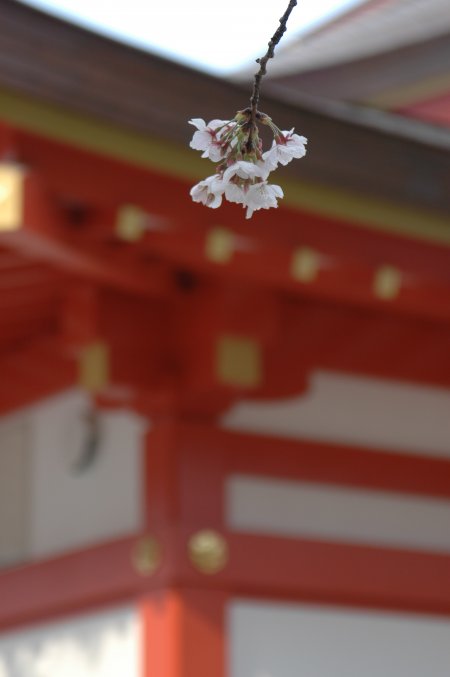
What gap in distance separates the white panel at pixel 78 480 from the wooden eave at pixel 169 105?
3.46ft

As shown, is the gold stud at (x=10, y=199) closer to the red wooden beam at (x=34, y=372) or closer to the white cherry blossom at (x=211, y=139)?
the red wooden beam at (x=34, y=372)

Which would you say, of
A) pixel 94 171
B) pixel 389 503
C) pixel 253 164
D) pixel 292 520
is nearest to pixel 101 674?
pixel 292 520

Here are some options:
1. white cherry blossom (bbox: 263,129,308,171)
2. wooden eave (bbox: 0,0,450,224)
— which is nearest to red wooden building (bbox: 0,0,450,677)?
wooden eave (bbox: 0,0,450,224)

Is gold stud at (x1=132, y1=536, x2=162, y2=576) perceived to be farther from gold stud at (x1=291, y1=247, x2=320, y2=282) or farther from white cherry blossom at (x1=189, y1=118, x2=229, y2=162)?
white cherry blossom at (x1=189, y1=118, x2=229, y2=162)

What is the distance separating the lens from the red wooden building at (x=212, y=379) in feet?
11.1

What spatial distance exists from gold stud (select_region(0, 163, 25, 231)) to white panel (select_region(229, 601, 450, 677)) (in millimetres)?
1374

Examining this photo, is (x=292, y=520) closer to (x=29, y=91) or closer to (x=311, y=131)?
(x=311, y=131)

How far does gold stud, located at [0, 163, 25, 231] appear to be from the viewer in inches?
126

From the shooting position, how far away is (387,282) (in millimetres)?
3826

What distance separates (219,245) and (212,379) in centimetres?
50

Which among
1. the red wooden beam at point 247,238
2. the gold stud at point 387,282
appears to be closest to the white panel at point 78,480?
the red wooden beam at point 247,238

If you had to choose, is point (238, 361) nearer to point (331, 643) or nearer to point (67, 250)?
point (67, 250)

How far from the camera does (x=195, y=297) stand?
3.97 m

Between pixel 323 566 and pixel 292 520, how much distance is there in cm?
16
